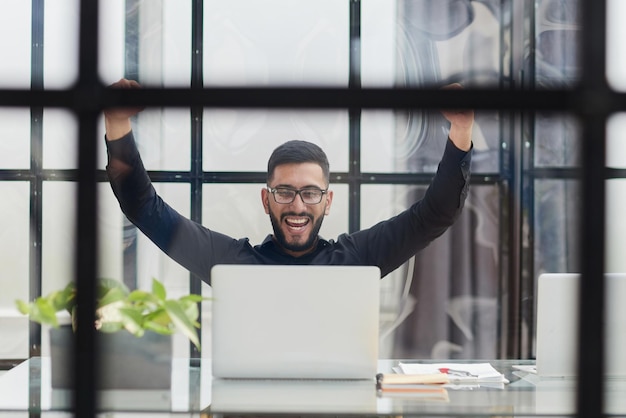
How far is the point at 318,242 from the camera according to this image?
3.19 meters

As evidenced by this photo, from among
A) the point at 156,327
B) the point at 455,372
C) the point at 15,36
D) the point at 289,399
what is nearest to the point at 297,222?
the point at 455,372

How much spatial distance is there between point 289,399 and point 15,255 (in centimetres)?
271

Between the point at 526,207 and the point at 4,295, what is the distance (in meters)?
2.75

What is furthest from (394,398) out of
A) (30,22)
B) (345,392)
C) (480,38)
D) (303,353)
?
(30,22)

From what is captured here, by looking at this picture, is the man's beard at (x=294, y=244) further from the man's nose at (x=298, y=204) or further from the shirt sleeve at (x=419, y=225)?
the shirt sleeve at (x=419, y=225)

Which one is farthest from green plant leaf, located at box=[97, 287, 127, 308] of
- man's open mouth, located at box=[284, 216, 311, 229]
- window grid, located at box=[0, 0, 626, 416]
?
man's open mouth, located at box=[284, 216, 311, 229]

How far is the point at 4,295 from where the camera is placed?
159 inches

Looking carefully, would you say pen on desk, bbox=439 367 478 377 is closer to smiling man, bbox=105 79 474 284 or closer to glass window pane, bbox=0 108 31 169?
smiling man, bbox=105 79 474 284

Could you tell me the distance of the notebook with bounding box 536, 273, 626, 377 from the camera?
1.95 metres

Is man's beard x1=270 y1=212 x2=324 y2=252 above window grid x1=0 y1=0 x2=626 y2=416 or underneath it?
underneath

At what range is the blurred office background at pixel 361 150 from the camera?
3934 mm

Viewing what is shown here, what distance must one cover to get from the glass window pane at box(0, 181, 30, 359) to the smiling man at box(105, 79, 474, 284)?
3.40ft

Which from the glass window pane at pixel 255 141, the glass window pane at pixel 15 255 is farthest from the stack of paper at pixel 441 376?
the glass window pane at pixel 15 255

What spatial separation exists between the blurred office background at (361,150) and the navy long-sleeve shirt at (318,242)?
30.1 inches
